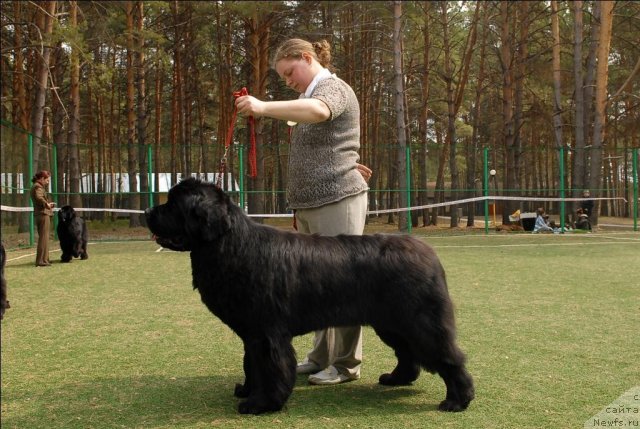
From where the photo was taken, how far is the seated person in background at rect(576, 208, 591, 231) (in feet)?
65.7

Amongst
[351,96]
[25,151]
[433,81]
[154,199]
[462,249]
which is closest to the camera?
[351,96]

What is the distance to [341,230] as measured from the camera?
4047 mm

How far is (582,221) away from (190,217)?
19.2 meters

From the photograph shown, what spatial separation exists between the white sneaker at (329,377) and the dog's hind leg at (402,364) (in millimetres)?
294

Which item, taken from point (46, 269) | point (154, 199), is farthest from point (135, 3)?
point (46, 269)

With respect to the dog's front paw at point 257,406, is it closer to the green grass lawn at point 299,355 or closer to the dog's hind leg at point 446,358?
the green grass lawn at point 299,355

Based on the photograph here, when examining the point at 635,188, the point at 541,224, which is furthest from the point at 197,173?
the point at 635,188

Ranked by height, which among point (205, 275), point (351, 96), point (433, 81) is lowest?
point (205, 275)

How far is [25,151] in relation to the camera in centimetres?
1502

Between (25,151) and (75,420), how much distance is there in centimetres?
1337

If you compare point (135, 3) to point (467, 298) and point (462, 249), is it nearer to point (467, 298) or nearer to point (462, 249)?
point (462, 249)

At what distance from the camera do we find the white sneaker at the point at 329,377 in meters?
4.05

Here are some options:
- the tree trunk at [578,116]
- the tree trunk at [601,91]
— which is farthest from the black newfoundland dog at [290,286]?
the tree trunk at [601,91]

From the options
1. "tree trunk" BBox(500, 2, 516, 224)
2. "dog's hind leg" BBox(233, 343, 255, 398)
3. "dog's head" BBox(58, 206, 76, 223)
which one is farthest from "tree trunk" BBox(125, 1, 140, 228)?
"dog's hind leg" BBox(233, 343, 255, 398)
